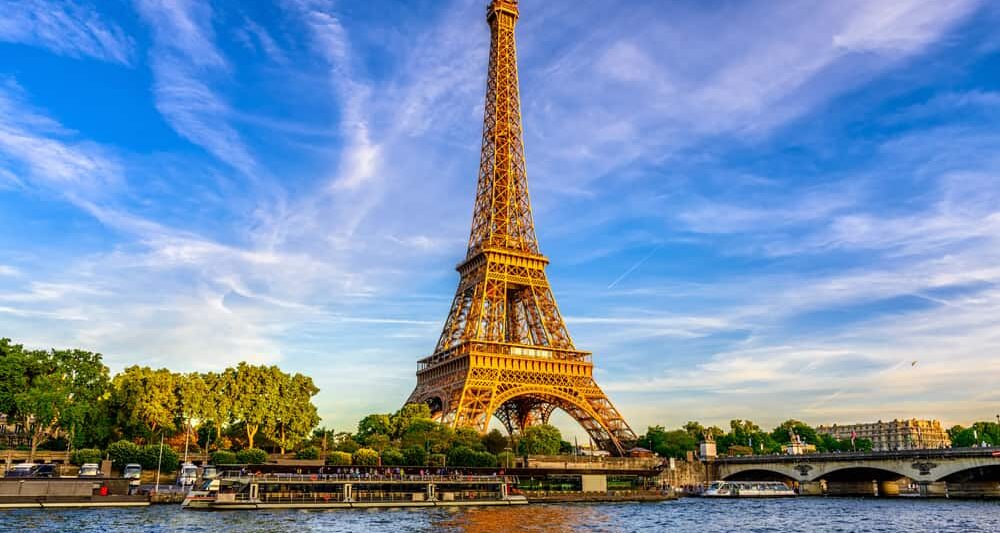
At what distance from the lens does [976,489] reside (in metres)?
87.8

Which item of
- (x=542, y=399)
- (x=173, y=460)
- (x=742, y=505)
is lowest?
(x=742, y=505)

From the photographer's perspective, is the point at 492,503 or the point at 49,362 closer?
the point at 492,503

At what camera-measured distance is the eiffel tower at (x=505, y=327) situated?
285 ft

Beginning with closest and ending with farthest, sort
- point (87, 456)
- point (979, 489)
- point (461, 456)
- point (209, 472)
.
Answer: point (209, 472) < point (87, 456) < point (461, 456) < point (979, 489)

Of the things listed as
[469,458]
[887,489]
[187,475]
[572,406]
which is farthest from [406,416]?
[887,489]

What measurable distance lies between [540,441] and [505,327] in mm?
17424

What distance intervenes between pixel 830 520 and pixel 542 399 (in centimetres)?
Answer: 4439

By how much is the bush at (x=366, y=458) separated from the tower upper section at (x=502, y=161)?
31.6 m

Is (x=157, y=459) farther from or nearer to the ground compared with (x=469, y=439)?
nearer to the ground

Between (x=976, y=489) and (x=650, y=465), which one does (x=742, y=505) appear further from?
(x=976, y=489)

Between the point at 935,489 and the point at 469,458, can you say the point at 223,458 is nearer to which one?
the point at 469,458

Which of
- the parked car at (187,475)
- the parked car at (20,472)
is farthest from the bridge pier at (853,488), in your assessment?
the parked car at (20,472)

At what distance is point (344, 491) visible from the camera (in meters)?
60.8

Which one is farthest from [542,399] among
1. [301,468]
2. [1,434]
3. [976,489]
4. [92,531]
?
[1,434]
